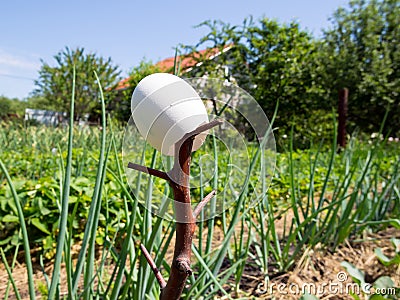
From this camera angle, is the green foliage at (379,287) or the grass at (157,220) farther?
the green foliage at (379,287)

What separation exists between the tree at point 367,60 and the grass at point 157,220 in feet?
29.9

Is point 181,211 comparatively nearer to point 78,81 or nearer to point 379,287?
point 379,287

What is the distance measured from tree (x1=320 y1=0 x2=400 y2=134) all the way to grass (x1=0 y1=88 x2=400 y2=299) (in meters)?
9.11

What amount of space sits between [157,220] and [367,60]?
42.0ft

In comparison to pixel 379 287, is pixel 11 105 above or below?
above

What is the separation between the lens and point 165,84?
33 centimetres

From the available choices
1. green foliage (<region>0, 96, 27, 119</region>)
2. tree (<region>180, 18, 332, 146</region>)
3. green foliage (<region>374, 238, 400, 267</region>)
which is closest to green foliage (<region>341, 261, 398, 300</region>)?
green foliage (<region>374, 238, 400, 267</region>)

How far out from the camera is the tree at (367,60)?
11.1 m

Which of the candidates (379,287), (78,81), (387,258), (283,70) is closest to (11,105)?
(78,81)

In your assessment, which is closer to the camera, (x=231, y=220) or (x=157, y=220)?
(x=157, y=220)

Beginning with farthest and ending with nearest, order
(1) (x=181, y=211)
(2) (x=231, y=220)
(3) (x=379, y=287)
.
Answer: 1. (3) (x=379, y=287)
2. (2) (x=231, y=220)
3. (1) (x=181, y=211)

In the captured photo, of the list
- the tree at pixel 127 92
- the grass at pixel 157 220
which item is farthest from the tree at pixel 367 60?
the grass at pixel 157 220

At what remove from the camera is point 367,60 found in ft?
38.9

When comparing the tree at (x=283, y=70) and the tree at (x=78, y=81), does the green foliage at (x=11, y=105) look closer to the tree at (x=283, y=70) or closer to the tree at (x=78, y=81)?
the tree at (x=78, y=81)
